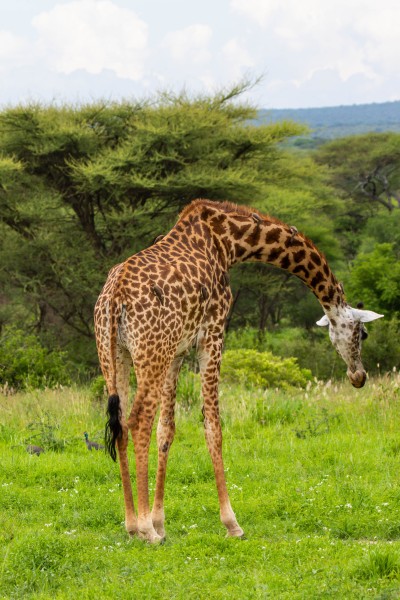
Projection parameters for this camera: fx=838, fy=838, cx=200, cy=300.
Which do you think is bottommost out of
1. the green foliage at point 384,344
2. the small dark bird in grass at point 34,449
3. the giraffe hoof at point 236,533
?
the green foliage at point 384,344

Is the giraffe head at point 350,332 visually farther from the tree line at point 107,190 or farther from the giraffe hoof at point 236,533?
the tree line at point 107,190

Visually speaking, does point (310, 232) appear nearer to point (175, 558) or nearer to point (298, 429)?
point (298, 429)

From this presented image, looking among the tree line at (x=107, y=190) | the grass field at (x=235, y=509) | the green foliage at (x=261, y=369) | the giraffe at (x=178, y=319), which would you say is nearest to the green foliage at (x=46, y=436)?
the grass field at (x=235, y=509)

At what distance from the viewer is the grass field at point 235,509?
561cm

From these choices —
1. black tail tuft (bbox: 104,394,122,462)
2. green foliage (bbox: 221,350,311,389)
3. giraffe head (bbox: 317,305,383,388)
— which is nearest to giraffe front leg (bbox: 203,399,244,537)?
black tail tuft (bbox: 104,394,122,462)

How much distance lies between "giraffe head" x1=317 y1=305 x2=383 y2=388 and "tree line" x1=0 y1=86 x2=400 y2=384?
16.1 metres

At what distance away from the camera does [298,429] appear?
10266 mm

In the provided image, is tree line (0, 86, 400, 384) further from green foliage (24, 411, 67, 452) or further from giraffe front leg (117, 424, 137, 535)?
giraffe front leg (117, 424, 137, 535)

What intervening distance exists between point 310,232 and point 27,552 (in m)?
27.6

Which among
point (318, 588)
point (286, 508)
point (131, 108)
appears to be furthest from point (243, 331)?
point (318, 588)

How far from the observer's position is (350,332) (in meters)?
7.35

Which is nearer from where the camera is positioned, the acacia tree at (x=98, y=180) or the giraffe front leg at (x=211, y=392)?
the giraffe front leg at (x=211, y=392)

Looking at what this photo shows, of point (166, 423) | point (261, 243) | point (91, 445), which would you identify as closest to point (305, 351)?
point (91, 445)

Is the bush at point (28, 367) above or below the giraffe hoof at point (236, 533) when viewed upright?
below
